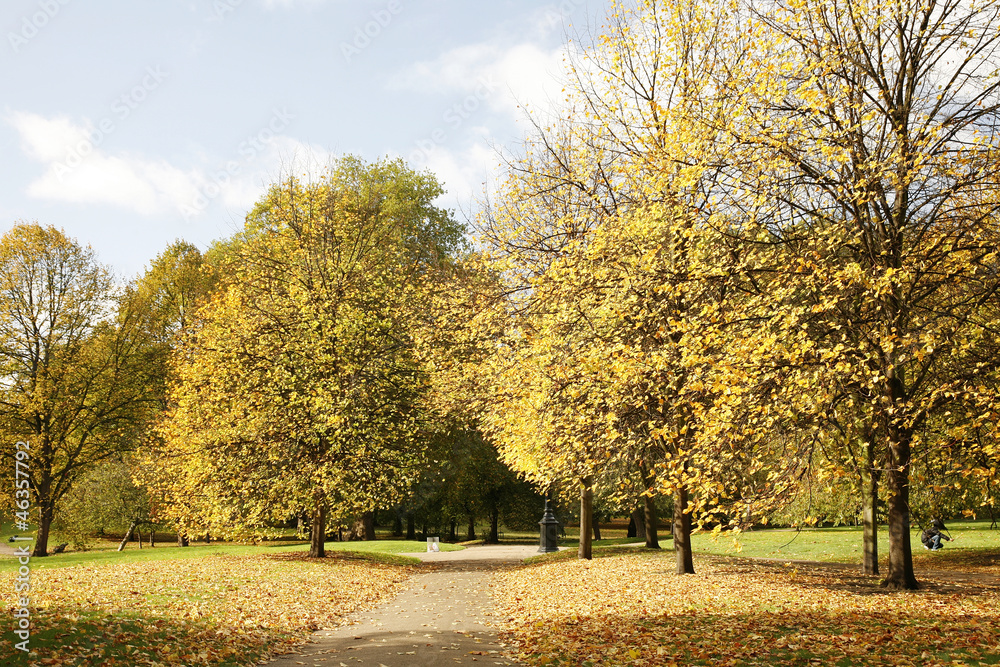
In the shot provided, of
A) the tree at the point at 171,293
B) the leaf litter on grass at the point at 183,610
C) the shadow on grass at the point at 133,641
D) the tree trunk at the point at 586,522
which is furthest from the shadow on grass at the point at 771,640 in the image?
the tree at the point at 171,293

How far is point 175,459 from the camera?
21344mm

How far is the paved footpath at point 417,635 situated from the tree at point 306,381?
5.01 metres

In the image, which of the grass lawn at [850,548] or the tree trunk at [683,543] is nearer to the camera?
the tree trunk at [683,543]

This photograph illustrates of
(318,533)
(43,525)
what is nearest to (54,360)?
(43,525)

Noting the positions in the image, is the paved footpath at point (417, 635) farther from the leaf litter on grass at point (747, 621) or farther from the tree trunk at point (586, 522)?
the tree trunk at point (586, 522)

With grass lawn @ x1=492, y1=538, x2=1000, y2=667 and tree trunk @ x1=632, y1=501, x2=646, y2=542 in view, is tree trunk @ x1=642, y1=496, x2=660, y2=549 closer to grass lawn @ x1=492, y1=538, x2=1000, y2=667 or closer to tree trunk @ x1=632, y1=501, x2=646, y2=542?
grass lawn @ x1=492, y1=538, x2=1000, y2=667

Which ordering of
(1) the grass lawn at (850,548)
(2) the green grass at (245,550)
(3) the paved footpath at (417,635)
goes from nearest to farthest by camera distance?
(3) the paved footpath at (417,635) < (1) the grass lawn at (850,548) < (2) the green grass at (245,550)

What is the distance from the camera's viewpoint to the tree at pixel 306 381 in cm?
1950

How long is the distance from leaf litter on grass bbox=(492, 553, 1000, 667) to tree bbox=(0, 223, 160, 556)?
18.9 metres

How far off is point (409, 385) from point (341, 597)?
8586mm

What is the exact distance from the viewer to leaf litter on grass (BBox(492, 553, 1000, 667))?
7.54 meters

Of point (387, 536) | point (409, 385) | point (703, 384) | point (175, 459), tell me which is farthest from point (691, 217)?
point (387, 536)

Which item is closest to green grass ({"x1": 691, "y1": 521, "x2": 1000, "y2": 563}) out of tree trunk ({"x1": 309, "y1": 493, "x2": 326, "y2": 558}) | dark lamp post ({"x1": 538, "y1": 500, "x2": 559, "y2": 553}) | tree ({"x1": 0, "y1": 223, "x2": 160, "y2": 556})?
dark lamp post ({"x1": 538, "y1": 500, "x2": 559, "y2": 553})

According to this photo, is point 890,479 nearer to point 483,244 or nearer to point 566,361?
point 566,361
